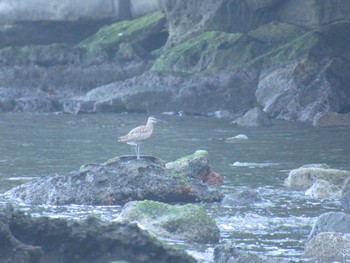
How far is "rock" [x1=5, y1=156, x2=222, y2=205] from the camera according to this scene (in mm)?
15547

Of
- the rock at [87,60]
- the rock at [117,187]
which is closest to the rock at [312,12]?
the rock at [87,60]

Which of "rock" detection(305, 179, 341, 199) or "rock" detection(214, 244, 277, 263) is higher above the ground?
"rock" detection(214, 244, 277, 263)

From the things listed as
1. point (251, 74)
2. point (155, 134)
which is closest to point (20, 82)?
point (251, 74)

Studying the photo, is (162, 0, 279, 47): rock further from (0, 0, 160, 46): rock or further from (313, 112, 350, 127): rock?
(313, 112, 350, 127): rock

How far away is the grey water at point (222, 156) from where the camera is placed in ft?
45.6

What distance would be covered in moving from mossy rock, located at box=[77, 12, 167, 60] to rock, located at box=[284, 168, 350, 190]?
22.7 m

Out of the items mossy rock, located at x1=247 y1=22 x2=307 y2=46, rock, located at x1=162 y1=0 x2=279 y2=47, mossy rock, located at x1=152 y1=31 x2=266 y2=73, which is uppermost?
rock, located at x1=162 y1=0 x2=279 y2=47

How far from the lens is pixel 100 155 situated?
22125mm

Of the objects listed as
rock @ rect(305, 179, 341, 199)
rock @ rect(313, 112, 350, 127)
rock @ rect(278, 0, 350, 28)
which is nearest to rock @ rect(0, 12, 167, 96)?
rock @ rect(278, 0, 350, 28)

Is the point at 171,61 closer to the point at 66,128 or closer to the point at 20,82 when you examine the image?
the point at 20,82

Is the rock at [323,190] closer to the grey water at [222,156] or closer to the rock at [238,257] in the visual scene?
the grey water at [222,156]

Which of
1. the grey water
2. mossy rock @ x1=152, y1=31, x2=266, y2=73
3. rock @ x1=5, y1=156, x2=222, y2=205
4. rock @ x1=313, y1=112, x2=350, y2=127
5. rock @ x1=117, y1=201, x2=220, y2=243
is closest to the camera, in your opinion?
Answer: rock @ x1=117, y1=201, x2=220, y2=243

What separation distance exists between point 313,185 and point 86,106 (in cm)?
1863

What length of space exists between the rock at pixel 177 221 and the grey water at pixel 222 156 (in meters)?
0.19
